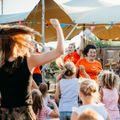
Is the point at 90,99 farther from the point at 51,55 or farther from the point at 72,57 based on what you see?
the point at 72,57

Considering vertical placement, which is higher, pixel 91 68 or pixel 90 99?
pixel 90 99

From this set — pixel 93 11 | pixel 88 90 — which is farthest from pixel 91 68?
pixel 93 11

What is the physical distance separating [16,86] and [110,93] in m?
2.75

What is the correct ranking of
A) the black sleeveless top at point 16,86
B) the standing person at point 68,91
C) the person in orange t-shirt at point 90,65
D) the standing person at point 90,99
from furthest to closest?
the person in orange t-shirt at point 90,65 < the standing person at point 68,91 < the standing person at point 90,99 < the black sleeveless top at point 16,86

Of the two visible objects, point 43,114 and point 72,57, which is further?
point 72,57

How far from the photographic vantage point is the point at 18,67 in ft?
12.6

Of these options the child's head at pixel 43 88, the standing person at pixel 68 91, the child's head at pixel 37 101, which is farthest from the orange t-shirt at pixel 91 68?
the child's head at pixel 37 101

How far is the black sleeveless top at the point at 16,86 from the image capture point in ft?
12.5

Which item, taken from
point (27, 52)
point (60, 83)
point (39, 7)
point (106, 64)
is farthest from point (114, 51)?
point (27, 52)

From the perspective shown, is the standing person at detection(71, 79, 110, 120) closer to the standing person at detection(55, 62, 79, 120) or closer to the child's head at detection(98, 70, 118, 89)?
the child's head at detection(98, 70, 118, 89)

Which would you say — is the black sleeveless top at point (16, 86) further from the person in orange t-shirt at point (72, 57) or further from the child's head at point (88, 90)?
the person in orange t-shirt at point (72, 57)

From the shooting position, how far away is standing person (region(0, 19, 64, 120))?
382cm

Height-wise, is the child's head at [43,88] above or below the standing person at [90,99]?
below

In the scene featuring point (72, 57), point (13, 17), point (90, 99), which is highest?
point (13, 17)
